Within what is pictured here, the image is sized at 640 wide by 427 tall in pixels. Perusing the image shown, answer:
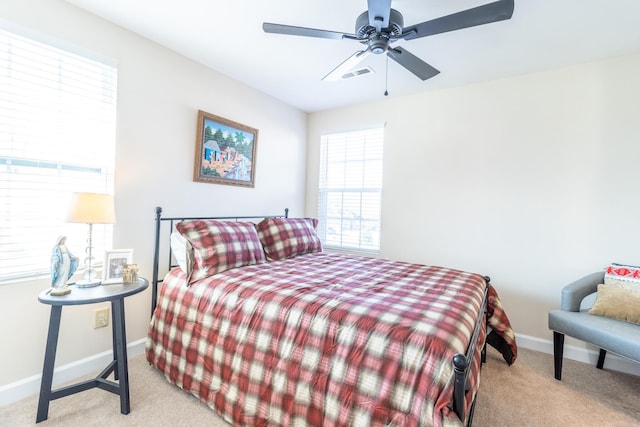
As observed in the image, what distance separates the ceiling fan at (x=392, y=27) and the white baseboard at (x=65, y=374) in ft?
8.12

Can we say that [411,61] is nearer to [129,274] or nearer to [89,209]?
[89,209]

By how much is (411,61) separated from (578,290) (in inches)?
82.7

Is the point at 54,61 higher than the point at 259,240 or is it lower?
higher

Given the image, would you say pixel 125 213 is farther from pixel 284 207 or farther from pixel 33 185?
pixel 284 207

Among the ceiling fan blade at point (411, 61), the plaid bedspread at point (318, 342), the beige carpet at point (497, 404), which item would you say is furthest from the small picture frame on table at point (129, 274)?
the ceiling fan blade at point (411, 61)

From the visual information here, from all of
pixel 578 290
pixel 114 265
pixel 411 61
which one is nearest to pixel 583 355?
pixel 578 290

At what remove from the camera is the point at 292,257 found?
271 cm

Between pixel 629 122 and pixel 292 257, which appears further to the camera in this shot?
pixel 292 257

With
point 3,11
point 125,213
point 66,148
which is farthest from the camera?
point 125,213

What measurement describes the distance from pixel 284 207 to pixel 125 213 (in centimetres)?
184

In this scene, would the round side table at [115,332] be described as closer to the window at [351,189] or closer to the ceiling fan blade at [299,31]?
A: the ceiling fan blade at [299,31]

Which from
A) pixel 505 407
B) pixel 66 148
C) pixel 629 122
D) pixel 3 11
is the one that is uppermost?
pixel 3 11

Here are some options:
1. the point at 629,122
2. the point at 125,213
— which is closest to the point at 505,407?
the point at 629,122

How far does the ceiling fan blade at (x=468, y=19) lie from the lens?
1.36 m
